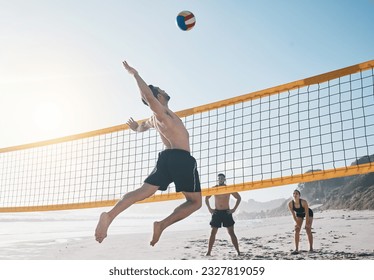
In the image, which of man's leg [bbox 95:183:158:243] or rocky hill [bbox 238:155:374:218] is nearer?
man's leg [bbox 95:183:158:243]

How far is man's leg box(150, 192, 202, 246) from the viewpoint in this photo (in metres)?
4.35

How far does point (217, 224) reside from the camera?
28.8 ft

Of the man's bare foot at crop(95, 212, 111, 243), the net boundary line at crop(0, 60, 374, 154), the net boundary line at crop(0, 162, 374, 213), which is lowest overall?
the man's bare foot at crop(95, 212, 111, 243)

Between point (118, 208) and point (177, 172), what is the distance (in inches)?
29.7

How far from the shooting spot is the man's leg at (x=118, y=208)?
4.21 metres

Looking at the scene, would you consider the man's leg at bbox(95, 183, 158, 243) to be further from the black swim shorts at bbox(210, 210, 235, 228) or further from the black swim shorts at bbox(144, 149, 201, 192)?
the black swim shorts at bbox(210, 210, 235, 228)

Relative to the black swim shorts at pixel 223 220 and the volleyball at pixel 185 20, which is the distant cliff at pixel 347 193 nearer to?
the black swim shorts at pixel 223 220

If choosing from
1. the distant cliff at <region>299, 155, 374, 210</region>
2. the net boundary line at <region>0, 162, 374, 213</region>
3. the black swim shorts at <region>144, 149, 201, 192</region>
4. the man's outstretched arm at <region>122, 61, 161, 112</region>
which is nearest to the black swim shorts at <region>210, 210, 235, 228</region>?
the net boundary line at <region>0, 162, 374, 213</region>

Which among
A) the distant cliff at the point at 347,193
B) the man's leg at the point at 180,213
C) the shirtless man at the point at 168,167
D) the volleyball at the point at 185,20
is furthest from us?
the distant cliff at the point at 347,193

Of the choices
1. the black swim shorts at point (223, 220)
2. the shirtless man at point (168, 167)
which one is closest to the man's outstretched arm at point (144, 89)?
the shirtless man at point (168, 167)

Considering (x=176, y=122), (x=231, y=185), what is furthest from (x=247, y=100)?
(x=176, y=122)

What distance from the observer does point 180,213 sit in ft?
14.8

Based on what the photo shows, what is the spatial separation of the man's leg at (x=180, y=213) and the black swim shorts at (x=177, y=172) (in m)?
0.09
